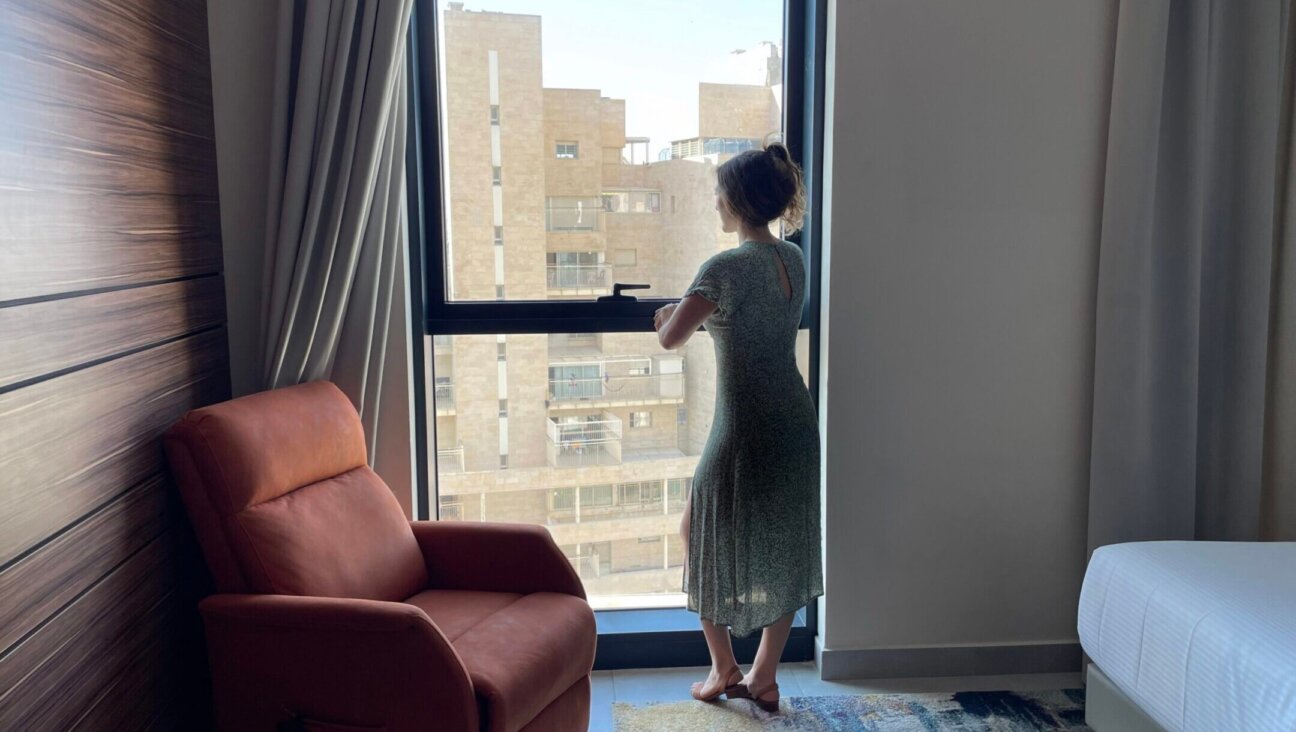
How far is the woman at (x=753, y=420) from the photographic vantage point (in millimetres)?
2230

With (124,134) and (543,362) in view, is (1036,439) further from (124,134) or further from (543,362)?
(124,134)

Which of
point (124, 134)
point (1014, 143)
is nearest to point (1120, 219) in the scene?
point (1014, 143)

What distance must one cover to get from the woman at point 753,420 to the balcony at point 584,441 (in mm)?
434

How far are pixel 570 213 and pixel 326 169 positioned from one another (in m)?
0.69

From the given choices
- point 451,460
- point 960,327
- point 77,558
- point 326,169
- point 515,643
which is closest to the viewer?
point 77,558

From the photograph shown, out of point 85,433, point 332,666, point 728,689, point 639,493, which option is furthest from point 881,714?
point 85,433

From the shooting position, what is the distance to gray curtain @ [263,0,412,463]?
2.19m

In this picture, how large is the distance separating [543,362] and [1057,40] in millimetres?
1700

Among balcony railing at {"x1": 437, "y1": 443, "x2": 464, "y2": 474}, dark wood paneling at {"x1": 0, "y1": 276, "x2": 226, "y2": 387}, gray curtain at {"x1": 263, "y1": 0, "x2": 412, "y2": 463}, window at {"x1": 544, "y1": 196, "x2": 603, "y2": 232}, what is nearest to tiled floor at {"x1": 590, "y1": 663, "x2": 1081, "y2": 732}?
balcony railing at {"x1": 437, "y1": 443, "x2": 464, "y2": 474}

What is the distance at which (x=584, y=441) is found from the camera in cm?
270

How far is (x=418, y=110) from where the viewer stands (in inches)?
97.8

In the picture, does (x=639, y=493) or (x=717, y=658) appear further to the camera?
(x=639, y=493)

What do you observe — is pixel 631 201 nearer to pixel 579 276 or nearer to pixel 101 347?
pixel 579 276

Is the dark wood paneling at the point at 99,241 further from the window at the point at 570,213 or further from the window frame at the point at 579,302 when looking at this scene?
the window at the point at 570,213
